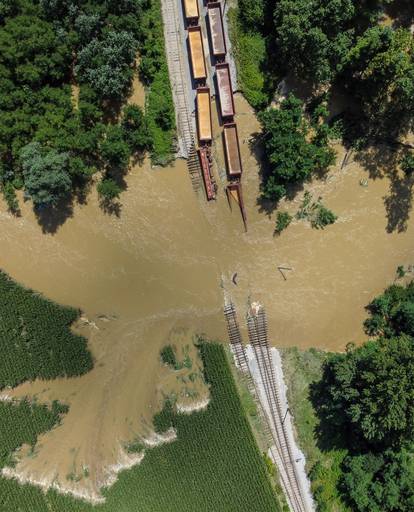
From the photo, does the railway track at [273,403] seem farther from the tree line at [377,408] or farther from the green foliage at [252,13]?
the green foliage at [252,13]

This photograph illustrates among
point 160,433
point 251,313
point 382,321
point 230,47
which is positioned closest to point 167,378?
point 160,433

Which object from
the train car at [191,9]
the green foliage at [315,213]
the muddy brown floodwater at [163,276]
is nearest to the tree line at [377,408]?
the muddy brown floodwater at [163,276]

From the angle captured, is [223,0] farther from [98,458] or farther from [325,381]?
[98,458]

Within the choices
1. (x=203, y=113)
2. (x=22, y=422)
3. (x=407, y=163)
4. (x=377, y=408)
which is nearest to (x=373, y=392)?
(x=377, y=408)

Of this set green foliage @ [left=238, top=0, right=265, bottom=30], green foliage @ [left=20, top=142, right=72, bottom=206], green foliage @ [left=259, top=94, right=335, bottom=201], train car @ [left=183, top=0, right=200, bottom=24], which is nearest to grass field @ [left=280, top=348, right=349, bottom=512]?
green foliage @ [left=259, top=94, right=335, bottom=201]

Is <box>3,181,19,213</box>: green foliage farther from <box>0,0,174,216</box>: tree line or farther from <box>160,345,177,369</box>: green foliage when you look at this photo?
<box>160,345,177,369</box>: green foliage

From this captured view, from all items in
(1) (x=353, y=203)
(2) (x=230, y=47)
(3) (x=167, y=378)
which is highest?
(2) (x=230, y=47)
